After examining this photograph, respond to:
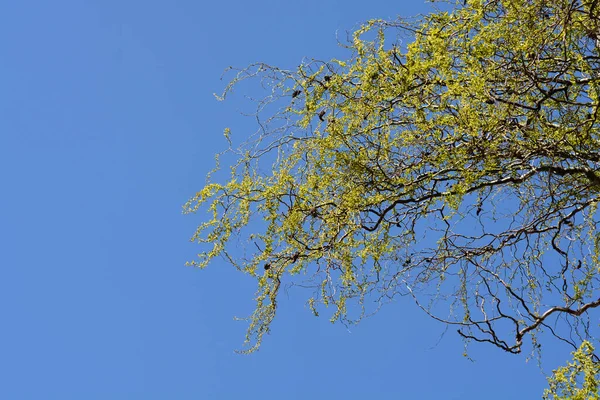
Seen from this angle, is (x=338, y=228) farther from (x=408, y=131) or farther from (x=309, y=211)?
(x=408, y=131)

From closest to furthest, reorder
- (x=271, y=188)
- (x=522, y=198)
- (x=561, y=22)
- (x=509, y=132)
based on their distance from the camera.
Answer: (x=561, y=22) < (x=509, y=132) < (x=271, y=188) < (x=522, y=198)

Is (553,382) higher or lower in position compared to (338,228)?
lower

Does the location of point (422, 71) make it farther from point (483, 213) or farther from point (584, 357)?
point (584, 357)

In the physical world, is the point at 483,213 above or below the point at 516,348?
above

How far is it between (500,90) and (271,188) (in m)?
1.70

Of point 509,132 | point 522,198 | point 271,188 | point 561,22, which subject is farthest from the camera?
point 522,198

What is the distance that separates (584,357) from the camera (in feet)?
17.3

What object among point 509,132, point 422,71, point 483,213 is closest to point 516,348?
point 483,213

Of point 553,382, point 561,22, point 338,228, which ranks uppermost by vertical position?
point 561,22

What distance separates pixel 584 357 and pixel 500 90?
1842mm

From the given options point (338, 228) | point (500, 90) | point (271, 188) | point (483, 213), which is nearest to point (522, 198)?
point (483, 213)

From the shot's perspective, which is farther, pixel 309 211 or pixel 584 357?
pixel 309 211

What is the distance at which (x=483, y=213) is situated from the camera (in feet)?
20.4

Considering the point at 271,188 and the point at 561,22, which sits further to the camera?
the point at 271,188
